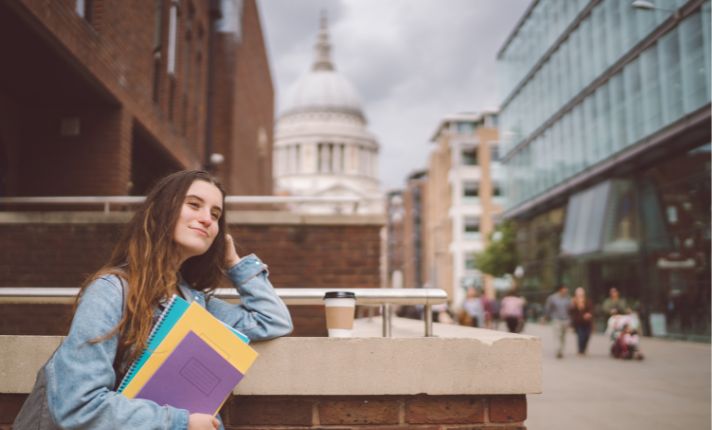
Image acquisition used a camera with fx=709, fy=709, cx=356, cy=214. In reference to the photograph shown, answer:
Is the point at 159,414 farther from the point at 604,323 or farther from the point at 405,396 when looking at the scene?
the point at 604,323

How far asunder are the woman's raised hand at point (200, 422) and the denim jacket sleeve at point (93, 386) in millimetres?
25

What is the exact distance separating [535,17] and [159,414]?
107ft

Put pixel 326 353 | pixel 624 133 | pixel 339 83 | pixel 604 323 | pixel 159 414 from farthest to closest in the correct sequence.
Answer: pixel 339 83, pixel 604 323, pixel 624 133, pixel 326 353, pixel 159 414

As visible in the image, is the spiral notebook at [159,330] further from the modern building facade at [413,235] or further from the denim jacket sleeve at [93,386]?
the modern building facade at [413,235]

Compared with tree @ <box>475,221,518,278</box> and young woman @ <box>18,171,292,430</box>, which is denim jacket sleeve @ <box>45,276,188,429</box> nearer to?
young woman @ <box>18,171,292,430</box>

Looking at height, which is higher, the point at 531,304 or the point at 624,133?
the point at 624,133

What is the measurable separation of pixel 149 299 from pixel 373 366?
0.85 meters

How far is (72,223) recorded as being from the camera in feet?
27.5

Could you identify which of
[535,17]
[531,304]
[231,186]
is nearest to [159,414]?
[231,186]

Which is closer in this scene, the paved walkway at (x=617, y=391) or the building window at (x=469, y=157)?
the paved walkway at (x=617, y=391)

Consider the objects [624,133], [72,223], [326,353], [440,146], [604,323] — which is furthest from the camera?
[440,146]

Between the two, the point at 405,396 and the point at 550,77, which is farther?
the point at 550,77

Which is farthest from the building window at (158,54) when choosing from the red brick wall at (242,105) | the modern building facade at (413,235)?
the modern building facade at (413,235)

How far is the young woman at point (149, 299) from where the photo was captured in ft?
6.28
